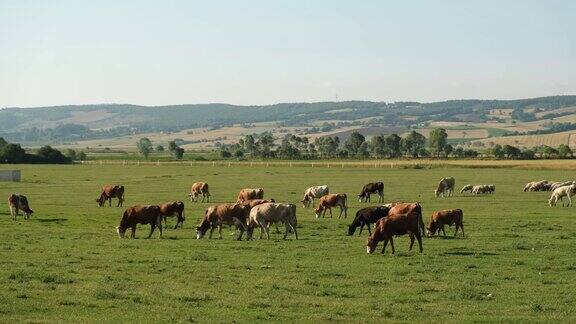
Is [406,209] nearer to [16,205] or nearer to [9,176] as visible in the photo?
[16,205]

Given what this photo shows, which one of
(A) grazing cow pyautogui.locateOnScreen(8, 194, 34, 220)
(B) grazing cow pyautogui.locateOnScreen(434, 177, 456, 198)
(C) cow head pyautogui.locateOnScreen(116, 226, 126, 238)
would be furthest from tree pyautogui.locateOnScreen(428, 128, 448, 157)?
(C) cow head pyautogui.locateOnScreen(116, 226, 126, 238)

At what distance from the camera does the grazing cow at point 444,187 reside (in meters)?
54.0

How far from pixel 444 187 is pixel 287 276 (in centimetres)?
3699

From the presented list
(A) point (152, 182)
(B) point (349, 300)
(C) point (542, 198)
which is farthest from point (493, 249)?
(A) point (152, 182)

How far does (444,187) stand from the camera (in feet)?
179

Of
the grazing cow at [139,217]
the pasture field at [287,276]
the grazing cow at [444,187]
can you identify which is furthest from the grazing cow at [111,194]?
the grazing cow at [444,187]

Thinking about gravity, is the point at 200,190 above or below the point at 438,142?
below

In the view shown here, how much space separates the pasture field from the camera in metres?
15.2

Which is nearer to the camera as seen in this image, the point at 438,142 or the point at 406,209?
the point at 406,209

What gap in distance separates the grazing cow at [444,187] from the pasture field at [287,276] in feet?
65.4

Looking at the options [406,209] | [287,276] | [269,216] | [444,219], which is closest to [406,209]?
[406,209]

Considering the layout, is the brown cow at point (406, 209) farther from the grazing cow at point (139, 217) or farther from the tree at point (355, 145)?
the tree at point (355, 145)

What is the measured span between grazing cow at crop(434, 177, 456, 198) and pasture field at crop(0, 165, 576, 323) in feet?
65.4

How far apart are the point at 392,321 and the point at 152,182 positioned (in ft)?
196
